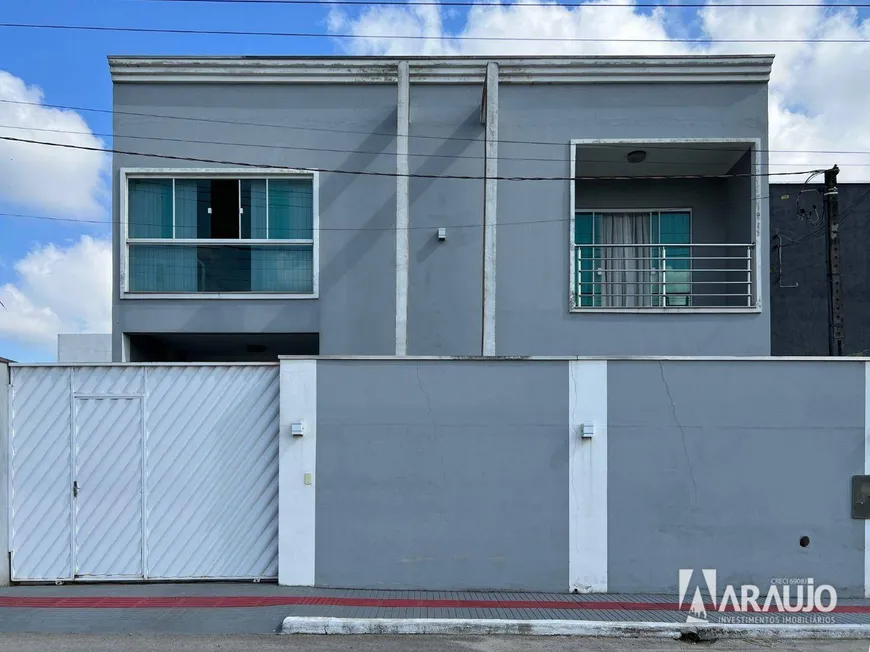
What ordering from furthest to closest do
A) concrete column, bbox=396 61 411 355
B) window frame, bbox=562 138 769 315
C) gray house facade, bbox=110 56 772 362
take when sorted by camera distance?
gray house facade, bbox=110 56 772 362 < window frame, bbox=562 138 769 315 < concrete column, bbox=396 61 411 355

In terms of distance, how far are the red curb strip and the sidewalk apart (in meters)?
0.01

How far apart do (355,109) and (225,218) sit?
291cm

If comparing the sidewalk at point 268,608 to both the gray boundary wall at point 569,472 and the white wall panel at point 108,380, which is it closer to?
the gray boundary wall at point 569,472

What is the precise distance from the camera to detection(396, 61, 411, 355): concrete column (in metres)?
10.1

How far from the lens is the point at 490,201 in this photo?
1027 cm

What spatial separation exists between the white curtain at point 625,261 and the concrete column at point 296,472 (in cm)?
618

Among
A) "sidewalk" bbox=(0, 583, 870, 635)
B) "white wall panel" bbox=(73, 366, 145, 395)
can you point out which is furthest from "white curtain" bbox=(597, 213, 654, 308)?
"white wall panel" bbox=(73, 366, 145, 395)

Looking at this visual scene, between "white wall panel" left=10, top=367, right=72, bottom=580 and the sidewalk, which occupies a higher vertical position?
"white wall panel" left=10, top=367, right=72, bottom=580

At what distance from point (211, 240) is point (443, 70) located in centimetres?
488

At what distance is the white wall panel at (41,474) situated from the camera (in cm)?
809

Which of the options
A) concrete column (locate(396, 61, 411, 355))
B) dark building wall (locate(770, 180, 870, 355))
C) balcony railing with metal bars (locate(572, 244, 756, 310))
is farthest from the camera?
dark building wall (locate(770, 180, 870, 355))

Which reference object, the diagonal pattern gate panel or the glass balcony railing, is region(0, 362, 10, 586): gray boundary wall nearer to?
the diagonal pattern gate panel

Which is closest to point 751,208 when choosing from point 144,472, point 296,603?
point 296,603

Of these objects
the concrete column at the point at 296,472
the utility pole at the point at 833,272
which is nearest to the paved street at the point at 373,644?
the concrete column at the point at 296,472
